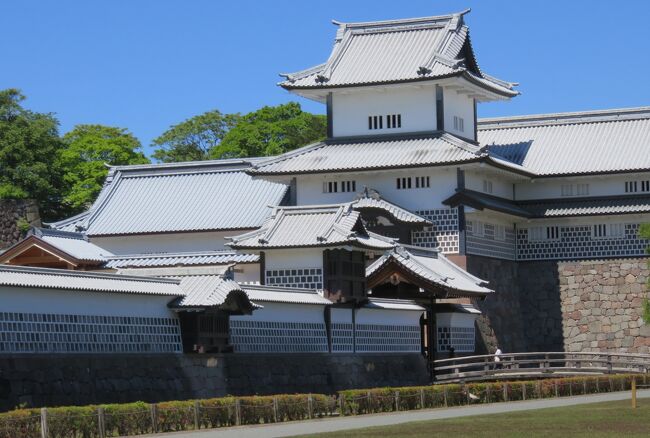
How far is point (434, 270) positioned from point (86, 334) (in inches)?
968

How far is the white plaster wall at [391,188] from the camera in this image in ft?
226

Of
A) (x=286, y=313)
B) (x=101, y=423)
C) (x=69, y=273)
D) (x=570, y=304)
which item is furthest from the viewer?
(x=570, y=304)

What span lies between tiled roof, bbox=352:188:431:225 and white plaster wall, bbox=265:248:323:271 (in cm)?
1091

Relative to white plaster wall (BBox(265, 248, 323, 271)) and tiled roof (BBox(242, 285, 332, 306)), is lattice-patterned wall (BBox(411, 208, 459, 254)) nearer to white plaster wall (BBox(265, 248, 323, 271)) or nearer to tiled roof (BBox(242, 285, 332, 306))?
white plaster wall (BBox(265, 248, 323, 271))

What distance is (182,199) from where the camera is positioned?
76250 millimetres

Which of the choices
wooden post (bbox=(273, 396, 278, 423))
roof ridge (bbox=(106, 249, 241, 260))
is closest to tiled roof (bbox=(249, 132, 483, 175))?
roof ridge (bbox=(106, 249, 241, 260))

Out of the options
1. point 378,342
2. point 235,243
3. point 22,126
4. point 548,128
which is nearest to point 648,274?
point 548,128

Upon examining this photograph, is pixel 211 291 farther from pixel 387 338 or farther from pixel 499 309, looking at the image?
pixel 499 309

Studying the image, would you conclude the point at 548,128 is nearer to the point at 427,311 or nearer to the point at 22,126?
the point at 427,311

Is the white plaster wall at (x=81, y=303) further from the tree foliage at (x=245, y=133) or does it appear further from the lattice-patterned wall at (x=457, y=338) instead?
the tree foliage at (x=245, y=133)

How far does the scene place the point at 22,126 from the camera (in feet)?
303

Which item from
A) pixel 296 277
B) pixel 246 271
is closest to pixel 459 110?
pixel 246 271

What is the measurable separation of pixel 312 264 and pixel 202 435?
20.3 m

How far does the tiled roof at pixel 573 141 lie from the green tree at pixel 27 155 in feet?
89.1
